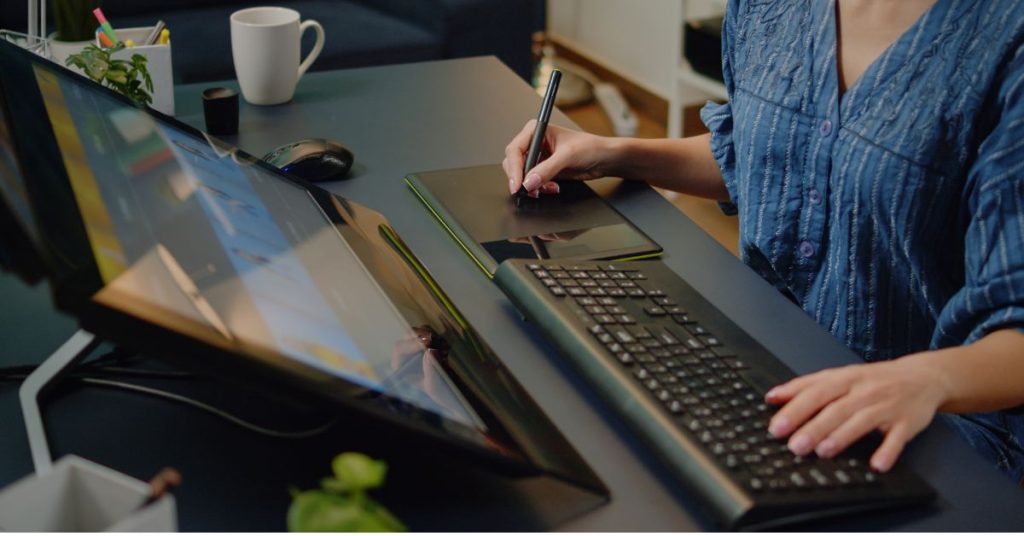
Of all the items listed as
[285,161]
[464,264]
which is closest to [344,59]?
[285,161]

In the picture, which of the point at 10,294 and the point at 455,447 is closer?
the point at 455,447

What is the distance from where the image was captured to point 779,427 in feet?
2.08

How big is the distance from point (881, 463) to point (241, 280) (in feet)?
1.32

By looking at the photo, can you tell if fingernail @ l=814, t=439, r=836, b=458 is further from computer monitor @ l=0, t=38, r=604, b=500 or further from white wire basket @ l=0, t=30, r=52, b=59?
white wire basket @ l=0, t=30, r=52, b=59

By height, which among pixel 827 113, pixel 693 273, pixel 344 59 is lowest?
pixel 344 59

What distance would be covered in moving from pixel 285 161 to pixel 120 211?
47 centimetres

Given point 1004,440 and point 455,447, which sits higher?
point 455,447

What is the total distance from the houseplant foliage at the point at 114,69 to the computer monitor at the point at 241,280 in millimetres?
286

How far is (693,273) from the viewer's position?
0.92 m

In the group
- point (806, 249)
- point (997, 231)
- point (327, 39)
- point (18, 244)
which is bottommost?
point (327, 39)

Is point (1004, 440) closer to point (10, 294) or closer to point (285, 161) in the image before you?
point (285, 161)

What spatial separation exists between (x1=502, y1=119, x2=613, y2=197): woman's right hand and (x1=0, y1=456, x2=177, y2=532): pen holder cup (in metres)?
0.58

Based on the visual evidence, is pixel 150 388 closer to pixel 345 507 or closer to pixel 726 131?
pixel 345 507

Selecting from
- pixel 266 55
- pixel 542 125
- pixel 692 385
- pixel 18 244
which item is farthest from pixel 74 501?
pixel 266 55
